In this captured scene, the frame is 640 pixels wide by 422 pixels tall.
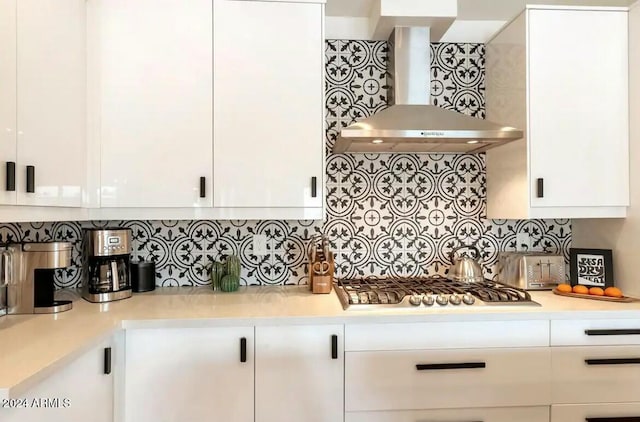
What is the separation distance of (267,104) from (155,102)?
19.4 inches

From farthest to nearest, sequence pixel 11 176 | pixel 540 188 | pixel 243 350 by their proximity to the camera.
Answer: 1. pixel 540 188
2. pixel 243 350
3. pixel 11 176

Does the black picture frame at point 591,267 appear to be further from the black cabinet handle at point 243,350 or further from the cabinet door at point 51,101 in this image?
the cabinet door at point 51,101

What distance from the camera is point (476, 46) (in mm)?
2355

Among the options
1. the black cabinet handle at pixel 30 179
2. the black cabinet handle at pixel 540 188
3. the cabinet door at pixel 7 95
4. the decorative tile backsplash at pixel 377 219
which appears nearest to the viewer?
the cabinet door at pixel 7 95

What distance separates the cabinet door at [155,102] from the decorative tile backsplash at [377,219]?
1.44ft

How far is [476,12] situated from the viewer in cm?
225

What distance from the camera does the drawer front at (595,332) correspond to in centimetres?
170

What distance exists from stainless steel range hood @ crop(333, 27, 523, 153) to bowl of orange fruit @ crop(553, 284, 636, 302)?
2.55ft

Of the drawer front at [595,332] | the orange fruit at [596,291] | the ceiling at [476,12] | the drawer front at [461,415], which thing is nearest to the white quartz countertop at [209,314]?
the drawer front at [595,332]

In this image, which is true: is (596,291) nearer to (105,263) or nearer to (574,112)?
(574,112)

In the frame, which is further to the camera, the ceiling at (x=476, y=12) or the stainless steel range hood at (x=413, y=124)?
the ceiling at (x=476, y=12)

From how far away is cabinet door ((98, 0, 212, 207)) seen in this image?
6.06 ft

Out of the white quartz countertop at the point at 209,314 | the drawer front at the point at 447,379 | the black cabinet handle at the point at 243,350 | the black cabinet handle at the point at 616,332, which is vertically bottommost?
the drawer front at the point at 447,379

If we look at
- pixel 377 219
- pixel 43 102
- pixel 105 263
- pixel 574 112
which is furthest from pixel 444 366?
pixel 43 102
